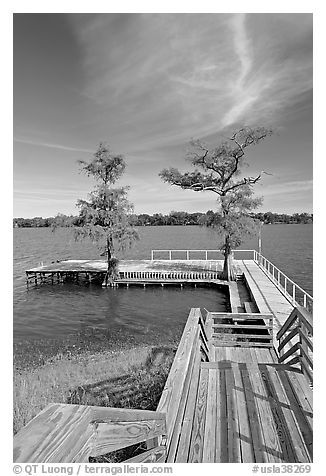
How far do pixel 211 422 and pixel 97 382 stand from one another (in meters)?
3.49

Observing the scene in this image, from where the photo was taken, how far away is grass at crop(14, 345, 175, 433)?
4.91m

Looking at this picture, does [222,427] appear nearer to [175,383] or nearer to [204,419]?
[204,419]

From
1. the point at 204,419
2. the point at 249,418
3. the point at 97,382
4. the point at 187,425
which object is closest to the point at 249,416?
the point at 249,418


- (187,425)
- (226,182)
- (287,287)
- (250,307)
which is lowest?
(287,287)

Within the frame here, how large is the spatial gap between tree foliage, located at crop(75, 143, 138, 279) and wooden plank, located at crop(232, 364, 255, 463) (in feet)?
48.3

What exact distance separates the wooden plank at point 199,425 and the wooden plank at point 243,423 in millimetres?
281

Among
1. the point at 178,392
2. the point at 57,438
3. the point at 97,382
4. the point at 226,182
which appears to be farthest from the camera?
the point at 226,182

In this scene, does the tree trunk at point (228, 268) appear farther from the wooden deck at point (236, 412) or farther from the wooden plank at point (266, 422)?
the wooden plank at point (266, 422)

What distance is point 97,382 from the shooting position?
5.72 m

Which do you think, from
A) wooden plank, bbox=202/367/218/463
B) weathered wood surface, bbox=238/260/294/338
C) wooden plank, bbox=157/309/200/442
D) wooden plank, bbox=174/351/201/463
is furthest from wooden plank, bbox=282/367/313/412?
weathered wood surface, bbox=238/260/294/338

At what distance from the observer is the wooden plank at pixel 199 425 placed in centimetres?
230

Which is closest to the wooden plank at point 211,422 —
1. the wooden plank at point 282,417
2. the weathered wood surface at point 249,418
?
the weathered wood surface at point 249,418

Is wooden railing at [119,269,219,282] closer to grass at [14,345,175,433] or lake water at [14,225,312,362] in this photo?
lake water at [14,225,312,362]
